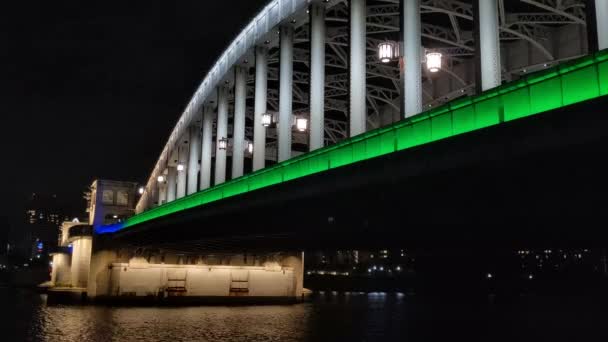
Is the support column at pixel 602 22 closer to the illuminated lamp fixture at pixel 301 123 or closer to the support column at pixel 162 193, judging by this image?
the illuminated lamp fixture at pixel 301 123

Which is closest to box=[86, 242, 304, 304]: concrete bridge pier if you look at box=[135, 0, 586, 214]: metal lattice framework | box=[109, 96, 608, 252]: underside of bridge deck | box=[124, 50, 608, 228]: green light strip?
box=[135, 0, 586, 214]: metal lattice framework

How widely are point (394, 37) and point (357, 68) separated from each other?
37.1 feet

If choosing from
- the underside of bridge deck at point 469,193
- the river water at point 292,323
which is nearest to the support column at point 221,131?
the river water at point 292,323

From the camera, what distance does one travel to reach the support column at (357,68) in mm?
34406

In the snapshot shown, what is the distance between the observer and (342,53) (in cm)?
5016

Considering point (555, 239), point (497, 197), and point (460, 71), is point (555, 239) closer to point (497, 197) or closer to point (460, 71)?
point (497, 197)

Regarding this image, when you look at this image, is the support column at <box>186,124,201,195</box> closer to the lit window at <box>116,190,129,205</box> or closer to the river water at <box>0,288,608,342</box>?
the river water at <box>0,288,608,342</box>

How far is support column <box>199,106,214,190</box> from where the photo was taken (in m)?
67.2

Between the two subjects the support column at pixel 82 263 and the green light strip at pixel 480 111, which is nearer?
the green light strip at pixel 480 111

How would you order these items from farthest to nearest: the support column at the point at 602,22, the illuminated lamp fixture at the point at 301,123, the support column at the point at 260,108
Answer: the support column at the point at 260,108 < the illuminated lamp fixture at the point at 301,123 < the support column at the point at 602,22

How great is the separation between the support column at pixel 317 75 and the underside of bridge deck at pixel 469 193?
7.36 meters

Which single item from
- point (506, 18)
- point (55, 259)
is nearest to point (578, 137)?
point (506, 18)

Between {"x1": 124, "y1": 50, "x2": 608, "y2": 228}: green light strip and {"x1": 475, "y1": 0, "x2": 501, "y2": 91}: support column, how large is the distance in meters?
5.98

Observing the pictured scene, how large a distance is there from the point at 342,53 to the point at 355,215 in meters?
26.3
